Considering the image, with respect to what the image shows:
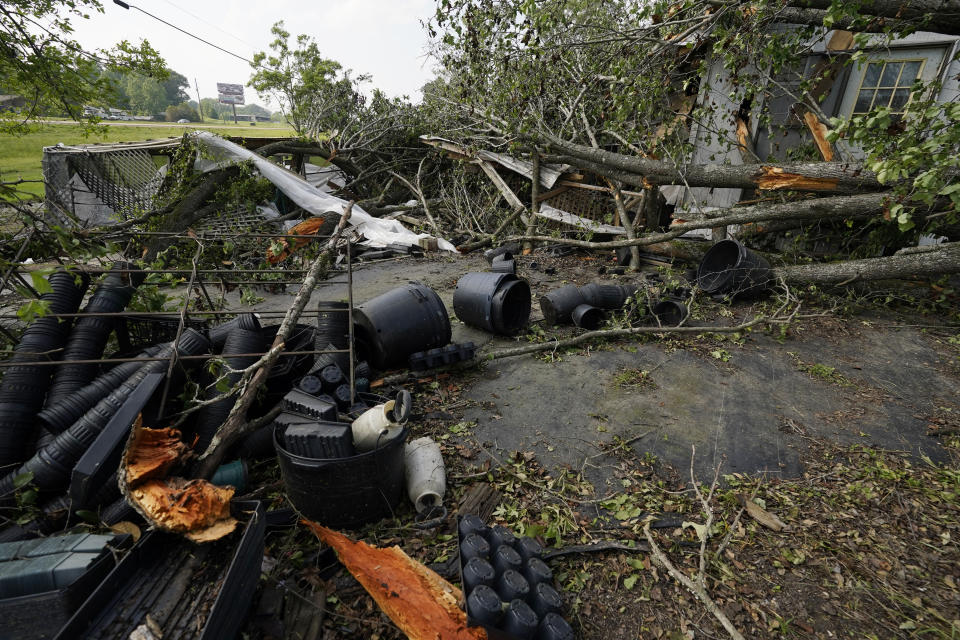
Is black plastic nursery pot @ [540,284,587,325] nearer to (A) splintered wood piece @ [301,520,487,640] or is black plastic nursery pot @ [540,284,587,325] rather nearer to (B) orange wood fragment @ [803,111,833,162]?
(A) splintered wood piece @ [301,520,487,640]

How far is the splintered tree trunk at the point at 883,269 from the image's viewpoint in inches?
193

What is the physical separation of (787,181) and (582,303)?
3472 mm

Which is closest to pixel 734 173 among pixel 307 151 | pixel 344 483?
pixel 344 483

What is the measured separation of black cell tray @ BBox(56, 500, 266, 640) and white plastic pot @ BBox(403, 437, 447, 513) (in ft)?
3.30

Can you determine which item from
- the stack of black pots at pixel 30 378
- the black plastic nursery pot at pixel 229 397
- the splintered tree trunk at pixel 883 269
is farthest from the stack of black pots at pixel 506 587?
the splintered tree trunk at pixel 883 269

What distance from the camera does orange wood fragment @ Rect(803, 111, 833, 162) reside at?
6464mm

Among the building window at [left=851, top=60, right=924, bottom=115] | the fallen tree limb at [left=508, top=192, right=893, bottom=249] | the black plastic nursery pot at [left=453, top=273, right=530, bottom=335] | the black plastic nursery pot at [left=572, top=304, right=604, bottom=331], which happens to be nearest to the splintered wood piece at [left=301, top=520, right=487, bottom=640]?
the black plastic nursery pot at [left=453, top=273, right=530, bottom=335]

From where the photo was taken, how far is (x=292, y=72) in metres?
14.1

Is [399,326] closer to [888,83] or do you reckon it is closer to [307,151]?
[888,83]

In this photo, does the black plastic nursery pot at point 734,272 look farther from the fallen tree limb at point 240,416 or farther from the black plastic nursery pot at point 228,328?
the black plastic nursery pot at point 228,328

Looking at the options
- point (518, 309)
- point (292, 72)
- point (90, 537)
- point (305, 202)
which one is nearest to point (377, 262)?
point (305, 202)

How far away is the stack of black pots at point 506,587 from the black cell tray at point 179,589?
1017mm

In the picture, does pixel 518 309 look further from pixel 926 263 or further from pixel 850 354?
pixel 926 263

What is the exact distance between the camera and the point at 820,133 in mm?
6590
